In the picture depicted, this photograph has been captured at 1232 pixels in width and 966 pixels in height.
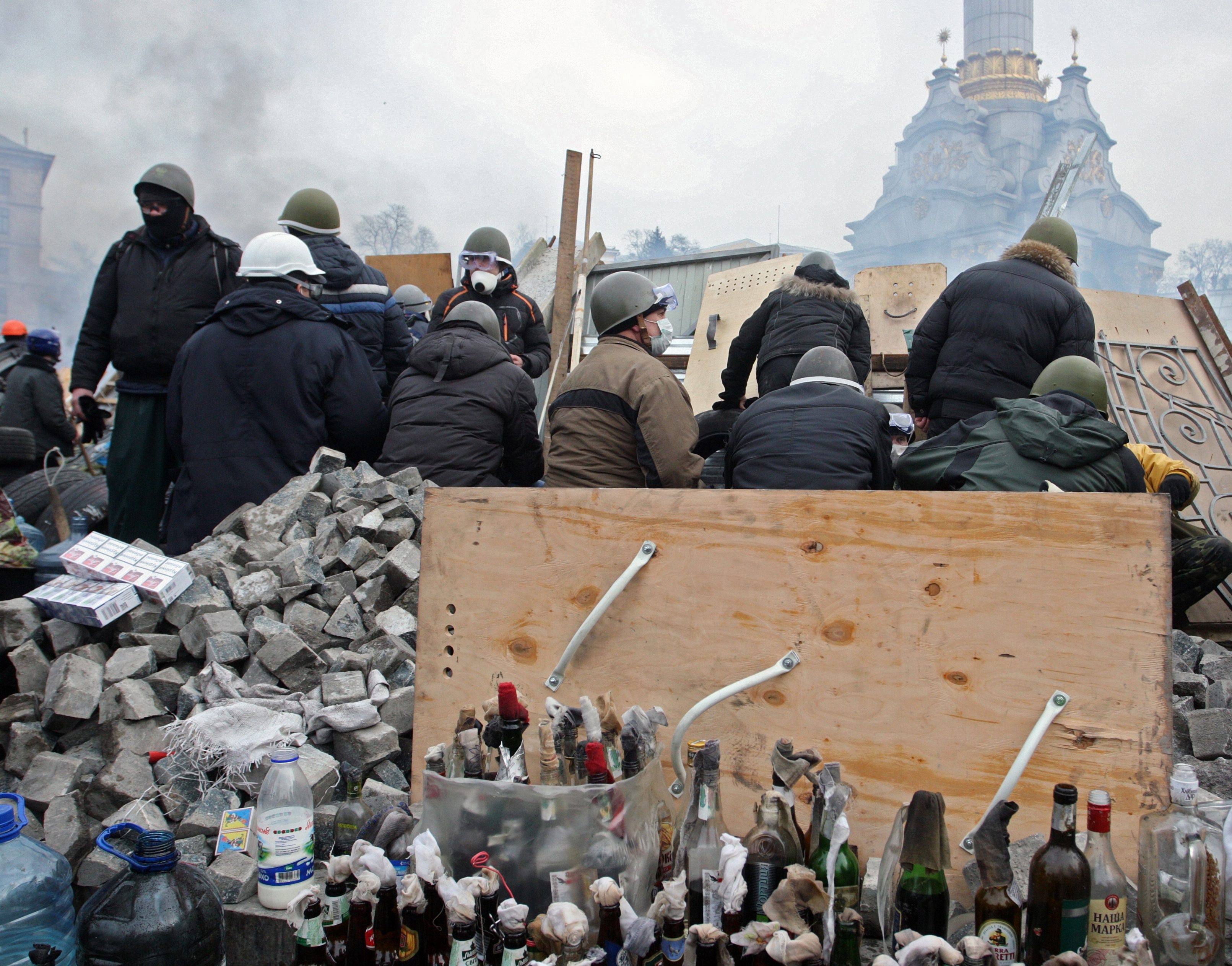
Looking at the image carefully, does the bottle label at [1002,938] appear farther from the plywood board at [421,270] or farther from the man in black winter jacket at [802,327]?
the plywood board at [421,270]

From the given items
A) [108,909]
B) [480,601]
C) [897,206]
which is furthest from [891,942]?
[897,206]

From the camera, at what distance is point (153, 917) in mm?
2010

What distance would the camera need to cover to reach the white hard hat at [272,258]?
4.59m

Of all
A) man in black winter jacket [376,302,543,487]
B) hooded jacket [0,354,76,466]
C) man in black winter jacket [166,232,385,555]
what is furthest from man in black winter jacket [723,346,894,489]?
hooded jacket [0,354,76,466]

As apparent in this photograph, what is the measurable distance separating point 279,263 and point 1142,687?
411 cm

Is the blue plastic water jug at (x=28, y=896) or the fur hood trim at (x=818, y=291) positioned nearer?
the blue plastic water jug at (x=28, y=896)

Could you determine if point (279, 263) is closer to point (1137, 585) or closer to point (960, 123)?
point (1137, 585)

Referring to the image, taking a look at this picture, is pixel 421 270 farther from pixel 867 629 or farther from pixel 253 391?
→ pixel 867 629

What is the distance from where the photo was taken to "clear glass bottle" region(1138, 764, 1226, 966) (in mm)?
1646

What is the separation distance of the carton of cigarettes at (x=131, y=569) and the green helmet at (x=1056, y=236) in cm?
414

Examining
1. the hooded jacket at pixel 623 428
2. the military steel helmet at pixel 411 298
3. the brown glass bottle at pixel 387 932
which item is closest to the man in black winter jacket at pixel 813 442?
the hooded jacket at pixel 623 428

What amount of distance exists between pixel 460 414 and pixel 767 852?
10.2ft

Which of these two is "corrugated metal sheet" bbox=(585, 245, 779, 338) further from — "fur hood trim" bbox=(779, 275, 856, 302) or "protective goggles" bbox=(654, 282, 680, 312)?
"protective goggles" bbox=(654, 282, 680, 312)

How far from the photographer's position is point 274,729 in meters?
2.80
